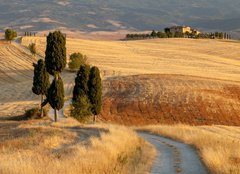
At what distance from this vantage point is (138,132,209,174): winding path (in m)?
21.9

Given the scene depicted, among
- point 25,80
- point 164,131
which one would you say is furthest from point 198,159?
point 25,80

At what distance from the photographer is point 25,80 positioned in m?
101

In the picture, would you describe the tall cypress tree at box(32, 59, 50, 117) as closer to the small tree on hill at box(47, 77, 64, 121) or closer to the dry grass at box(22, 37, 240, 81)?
the small tree on hill at box(47, 77, 64, 121)

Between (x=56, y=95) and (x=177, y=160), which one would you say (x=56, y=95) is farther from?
(x=177, y=160)

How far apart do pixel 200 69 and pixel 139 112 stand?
47.3 metres

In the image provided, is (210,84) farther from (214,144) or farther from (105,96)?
(214,144)

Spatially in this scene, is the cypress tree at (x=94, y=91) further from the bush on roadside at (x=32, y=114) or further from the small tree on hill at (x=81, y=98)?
the bush on roadside at (x=32, y=114)

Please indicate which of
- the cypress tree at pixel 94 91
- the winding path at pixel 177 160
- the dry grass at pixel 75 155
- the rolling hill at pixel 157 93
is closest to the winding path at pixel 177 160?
the winding path at pixel 177 160

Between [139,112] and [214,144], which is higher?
[214,144]

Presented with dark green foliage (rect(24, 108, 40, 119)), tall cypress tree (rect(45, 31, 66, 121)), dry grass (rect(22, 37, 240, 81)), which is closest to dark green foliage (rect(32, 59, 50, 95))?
dark green foliage (rect(24, 108, 40, 119))

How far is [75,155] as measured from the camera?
2284cm

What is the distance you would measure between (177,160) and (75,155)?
563 centimetres

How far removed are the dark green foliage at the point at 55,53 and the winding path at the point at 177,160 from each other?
26.8 m

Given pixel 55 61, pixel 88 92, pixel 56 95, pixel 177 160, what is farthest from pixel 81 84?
pixel 177 160
